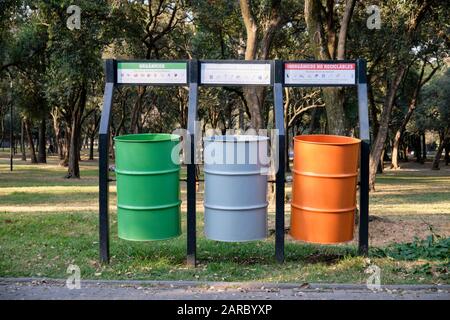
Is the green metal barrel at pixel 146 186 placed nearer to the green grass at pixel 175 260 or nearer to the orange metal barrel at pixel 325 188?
the green grass at pixel 175 260

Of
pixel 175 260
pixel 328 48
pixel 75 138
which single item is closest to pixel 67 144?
pixel 75 138

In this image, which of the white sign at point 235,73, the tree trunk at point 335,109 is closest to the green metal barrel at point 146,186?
the white sign at point 235,73

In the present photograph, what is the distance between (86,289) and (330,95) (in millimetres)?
5845

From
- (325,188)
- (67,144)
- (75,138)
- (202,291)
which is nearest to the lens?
(202,291)

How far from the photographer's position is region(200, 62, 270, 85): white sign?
645cm

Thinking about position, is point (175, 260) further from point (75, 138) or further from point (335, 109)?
point (75, 138)

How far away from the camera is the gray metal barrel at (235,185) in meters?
6.14

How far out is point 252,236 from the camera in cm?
630

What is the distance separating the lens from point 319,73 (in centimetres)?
650

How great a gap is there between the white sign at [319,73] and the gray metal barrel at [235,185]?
3.22 feet

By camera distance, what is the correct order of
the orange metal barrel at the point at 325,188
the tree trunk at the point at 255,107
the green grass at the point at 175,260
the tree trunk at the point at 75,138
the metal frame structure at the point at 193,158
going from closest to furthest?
the green grass at the point at 175,260 → the orange metal barrel at the point at 325,188 → the metal frame structure at the point at 193,158 → the tree trunk at the point at 255,107 → the tree trunk at the point at 75,138

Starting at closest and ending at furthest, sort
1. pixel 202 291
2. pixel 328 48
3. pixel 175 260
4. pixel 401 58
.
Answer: pixel 202 291 → pixel 175 260 → pixel 328 48 → pixel 401 58

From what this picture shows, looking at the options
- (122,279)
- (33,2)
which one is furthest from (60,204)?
(122,279)

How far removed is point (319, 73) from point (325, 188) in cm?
149
